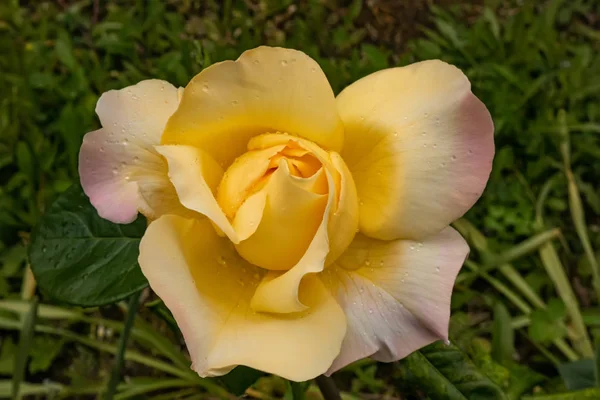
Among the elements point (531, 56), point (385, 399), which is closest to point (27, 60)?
point (385, 399)

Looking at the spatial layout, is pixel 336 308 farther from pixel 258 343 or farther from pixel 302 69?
pixel 302 69

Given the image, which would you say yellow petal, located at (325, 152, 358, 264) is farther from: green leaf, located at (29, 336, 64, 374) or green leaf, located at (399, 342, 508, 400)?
green leaf, located at (29, 336, 64, 374)

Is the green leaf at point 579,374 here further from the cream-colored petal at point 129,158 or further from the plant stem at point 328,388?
the cream-colored petal at point 129,158

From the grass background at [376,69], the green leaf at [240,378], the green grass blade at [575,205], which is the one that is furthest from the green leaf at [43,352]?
the green grass blade at [575,205]

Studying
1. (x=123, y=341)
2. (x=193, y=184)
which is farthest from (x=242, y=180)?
(x=123, y=341)

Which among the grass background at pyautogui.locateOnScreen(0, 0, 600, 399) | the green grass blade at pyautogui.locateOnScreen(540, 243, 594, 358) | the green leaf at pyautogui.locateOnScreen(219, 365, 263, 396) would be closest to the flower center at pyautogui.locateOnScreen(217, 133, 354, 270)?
the green leaf at pyautogui.locateOnScreen(219, 365, 263, 396)

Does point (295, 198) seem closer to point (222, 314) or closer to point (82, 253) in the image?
point (222, 314)
